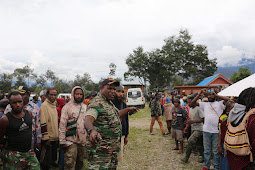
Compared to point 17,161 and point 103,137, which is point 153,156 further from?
point 17,161

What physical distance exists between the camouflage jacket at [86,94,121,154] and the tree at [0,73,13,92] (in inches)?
2065

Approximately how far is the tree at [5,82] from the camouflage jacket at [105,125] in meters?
52.4

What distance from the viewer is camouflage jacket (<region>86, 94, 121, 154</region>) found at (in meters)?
2.41

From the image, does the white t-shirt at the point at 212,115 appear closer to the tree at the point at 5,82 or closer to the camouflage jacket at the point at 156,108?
the camouflage jacket at the point at 156,108

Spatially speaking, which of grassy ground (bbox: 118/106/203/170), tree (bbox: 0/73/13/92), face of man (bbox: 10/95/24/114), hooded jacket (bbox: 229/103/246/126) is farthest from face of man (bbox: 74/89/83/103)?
tree (bbox: 0/73/13/92)

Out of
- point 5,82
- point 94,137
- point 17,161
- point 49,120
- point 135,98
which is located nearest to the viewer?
point 94,137

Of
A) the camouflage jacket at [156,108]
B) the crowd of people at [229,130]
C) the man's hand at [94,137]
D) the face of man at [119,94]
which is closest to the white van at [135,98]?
the camouflage jacket at [156,108]

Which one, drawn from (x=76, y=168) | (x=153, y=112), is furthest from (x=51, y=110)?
(x=153, y=112)

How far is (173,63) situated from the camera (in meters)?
38.7

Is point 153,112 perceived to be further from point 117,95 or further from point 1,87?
point 1,87

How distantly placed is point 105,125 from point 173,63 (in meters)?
37.8

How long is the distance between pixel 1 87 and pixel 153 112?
1945 inches

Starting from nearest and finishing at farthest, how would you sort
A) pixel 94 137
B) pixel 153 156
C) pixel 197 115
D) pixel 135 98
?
pixel 94 137 < pixel 197 115 < pixel 153 156 < pixel 135 98

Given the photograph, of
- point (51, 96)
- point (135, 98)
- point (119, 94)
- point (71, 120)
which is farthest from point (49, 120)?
point (135, 98)
